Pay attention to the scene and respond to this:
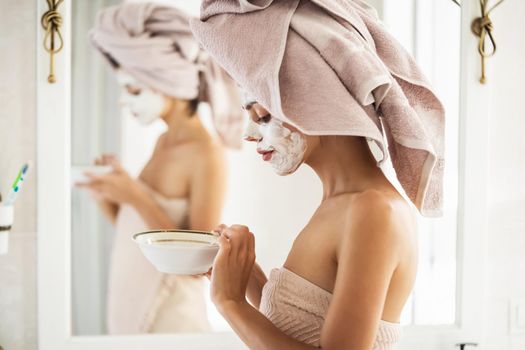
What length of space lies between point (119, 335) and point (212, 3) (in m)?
0.85

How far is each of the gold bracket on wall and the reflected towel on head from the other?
0.25 ft

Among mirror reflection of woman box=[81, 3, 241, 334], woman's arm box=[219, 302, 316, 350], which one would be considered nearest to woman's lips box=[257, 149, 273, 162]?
woman's arm box=[219, 302, 316, 350]

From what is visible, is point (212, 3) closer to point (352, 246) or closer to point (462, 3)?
point (352, 246)

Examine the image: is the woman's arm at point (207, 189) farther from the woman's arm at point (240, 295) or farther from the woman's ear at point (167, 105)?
the woman's arm at point (240, 295)

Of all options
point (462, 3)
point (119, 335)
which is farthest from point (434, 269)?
point (119, 335)

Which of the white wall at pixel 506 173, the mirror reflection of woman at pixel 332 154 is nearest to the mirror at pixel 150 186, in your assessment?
the white wall at pixel 506 173

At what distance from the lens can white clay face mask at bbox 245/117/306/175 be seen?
0.79 meters

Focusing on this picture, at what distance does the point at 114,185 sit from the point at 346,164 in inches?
26.7

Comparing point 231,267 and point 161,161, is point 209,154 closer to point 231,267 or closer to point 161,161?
point 161,161

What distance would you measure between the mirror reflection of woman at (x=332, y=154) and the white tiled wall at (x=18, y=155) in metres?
0.66

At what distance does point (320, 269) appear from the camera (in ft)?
2.56

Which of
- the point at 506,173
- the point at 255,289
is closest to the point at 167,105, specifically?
the point at 255,289

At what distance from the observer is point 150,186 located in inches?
51.7

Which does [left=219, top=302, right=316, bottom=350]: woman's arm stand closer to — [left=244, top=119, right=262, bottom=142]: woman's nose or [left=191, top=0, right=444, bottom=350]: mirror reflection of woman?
[left=191, top=0, right=444, bottom=350]: mirror reflection of woman
